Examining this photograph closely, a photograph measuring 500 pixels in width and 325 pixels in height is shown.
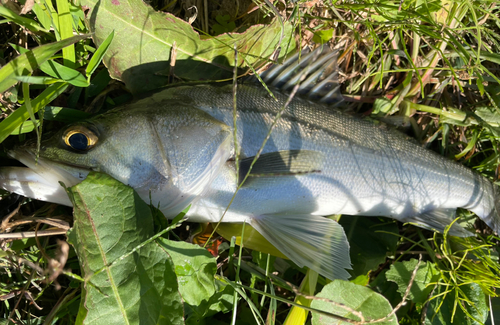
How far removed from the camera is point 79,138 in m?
1.84

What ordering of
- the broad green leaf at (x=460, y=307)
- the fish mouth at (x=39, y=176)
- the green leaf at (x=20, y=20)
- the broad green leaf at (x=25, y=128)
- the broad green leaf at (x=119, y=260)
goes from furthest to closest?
1. the broad green leaf at (x=460, y=307)
2. the broad green leaf at (x=25, y=128)
3. the green leaf at (x=20, y=20)
4. the fish mouth at (x=39, y=176)
5. the broad green leaf at (x=119, y=260)

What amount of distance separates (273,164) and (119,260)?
103 centimetres

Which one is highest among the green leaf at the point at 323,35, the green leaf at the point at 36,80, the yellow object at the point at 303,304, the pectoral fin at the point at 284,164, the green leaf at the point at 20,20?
the green leaf at the point at 323,35

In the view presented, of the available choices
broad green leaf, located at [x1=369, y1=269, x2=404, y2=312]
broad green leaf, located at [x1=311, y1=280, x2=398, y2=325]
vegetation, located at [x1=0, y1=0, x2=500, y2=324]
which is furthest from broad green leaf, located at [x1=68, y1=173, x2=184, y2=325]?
broad green leaf, located at [x1=369, y1=269, x2=404, y2=312]

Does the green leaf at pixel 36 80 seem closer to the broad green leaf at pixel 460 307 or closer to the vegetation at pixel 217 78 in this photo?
the vegetation at pixel 217 78

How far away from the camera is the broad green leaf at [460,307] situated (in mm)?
2475

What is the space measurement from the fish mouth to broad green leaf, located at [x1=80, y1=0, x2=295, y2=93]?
764 mm

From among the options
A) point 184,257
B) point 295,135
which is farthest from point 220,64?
point 184,257

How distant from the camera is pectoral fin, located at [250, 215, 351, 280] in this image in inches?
86.0

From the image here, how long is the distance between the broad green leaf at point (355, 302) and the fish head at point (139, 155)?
1005 mm

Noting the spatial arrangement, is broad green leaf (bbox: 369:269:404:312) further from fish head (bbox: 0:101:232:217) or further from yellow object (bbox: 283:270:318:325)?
fish head (bbox: 0:101:232:217)

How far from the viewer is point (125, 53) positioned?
2238 mm

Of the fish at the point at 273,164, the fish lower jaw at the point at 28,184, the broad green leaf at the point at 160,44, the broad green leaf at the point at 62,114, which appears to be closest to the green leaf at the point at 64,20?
the broad green leaf at the point at 160,44

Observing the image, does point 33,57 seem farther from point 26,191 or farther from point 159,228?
point 159,228
